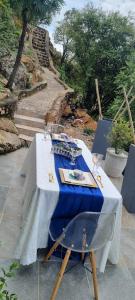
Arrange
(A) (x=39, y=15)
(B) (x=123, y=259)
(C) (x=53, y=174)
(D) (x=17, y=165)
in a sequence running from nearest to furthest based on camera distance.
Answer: (C) (x=53, y=174)
(B) (x=123, y=259)
(D) (x=17, y=165)
(A) (x=39, y=15)

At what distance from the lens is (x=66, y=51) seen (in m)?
12.2

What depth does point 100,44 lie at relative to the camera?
9352 millimetres

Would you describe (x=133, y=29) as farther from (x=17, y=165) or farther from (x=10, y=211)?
(x=10, y=211)

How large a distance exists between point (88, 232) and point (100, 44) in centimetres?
851

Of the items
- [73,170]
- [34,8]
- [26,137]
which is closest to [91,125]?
[26,137]

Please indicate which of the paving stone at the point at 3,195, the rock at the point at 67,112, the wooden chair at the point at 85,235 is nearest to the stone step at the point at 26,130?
the paving stone at the point at 3,195

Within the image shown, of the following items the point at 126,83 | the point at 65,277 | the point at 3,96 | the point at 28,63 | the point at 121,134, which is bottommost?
the point at 65,277

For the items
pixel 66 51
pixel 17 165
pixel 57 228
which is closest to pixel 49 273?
pixel 57 228

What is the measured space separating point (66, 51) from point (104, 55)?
3.44 metres

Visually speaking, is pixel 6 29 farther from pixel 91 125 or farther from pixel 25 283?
pixel 25 283

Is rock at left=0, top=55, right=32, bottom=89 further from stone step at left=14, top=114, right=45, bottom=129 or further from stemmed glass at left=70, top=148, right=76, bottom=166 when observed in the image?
stemmed glass at left=70, top=148, right=76, bottom=166

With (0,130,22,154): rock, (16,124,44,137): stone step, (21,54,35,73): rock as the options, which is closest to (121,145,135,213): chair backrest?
(0,130,22,154): rock

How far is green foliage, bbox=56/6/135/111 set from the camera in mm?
9102

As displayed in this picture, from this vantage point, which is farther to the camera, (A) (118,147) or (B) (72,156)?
(A) (118,147)
